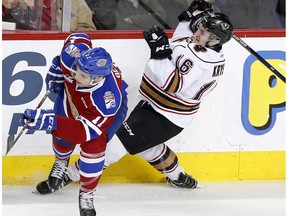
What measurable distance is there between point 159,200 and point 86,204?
1.49 feet

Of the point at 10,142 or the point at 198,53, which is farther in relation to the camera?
the point at 10,142

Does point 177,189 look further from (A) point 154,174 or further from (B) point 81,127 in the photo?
(B) point 81,127

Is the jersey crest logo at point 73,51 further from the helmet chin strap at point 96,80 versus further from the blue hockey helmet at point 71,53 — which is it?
the helmet chin strap at point 96,80

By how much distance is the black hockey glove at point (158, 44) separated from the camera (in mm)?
4188

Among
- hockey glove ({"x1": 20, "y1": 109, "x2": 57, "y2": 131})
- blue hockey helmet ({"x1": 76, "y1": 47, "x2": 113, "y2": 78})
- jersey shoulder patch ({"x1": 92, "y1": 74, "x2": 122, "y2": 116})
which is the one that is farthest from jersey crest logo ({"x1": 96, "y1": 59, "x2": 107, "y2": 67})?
hockey glove ({"x1": 20, "y1": 109, "x2": 57, "y2": 131})

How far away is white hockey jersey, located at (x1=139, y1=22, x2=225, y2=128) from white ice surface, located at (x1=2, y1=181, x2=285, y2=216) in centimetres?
33

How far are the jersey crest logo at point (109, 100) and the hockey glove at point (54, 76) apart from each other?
1.01ft

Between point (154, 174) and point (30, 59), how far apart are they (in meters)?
0.78

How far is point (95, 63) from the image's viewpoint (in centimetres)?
382

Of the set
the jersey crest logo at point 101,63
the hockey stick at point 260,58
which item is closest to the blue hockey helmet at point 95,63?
the jersey crest logo at point 101,63

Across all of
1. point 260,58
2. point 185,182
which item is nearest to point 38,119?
point 185,182

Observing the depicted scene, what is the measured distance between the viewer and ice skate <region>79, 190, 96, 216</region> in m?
3.96

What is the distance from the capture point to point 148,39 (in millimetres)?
4223

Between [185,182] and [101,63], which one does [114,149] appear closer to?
[185,182]
